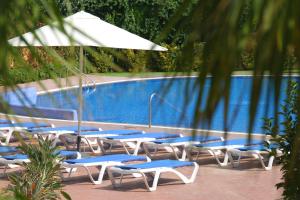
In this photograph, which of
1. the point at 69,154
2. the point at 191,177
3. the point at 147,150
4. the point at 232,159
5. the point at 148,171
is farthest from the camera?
the point at 147,150

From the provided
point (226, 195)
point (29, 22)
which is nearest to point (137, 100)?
point (226, 195)

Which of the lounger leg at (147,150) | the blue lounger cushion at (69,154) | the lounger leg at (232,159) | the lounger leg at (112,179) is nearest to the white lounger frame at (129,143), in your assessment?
the lounger leg at (147,150)

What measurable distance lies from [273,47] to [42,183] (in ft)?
19.2

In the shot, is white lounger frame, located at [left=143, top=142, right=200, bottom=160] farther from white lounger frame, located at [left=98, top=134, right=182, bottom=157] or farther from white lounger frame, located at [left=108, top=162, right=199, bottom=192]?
white lounger frame, located at [left=108, top=162, right=199, bottom=192]

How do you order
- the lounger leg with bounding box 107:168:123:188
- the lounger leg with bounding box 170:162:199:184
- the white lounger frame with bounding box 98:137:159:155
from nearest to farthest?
1. the lounger leg with bounding box 107:168:123:188
2. the lounger leg with bounding box 170:162:199:184
3. the white lounger frame with bounding box 98:137:159:155

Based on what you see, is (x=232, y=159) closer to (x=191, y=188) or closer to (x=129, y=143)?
(x=191, y=188)

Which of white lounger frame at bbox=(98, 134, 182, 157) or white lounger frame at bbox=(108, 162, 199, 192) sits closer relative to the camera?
white lounger frame at bbox=(108, 162, 199, 192)

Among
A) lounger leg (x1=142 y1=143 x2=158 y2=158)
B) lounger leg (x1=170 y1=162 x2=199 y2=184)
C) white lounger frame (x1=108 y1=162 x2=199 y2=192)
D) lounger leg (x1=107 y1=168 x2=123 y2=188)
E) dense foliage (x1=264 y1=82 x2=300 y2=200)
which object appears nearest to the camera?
dense foliage (x1=264 y1=82 x2=300 y2=200)

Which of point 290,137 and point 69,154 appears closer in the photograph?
point 290,137

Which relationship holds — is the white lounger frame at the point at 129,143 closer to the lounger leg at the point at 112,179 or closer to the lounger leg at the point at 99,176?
the lounger leg at the point at 99,176

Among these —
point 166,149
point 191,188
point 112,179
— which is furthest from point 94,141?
point 191,188

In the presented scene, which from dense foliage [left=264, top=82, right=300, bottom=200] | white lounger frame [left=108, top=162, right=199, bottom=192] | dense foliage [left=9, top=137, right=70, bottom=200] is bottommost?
white lounger frame [left=108, top=162, right=199, bottom=192]

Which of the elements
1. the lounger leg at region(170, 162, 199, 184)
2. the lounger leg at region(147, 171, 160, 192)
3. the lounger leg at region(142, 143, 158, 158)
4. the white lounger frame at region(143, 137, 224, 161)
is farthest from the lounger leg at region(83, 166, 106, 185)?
the lounger leg at region(142, 143, 158, 158)

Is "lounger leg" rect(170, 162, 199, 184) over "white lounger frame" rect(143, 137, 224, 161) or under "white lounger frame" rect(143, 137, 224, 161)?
over
